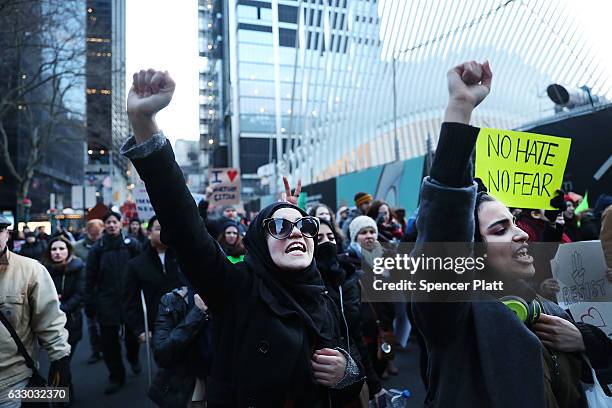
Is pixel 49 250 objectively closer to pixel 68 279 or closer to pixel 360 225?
pixel 68 279

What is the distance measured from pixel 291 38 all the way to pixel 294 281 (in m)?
44.6

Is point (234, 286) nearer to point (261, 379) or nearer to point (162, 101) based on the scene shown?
point (261, 379)

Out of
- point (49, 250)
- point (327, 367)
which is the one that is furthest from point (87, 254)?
point (327, 367)

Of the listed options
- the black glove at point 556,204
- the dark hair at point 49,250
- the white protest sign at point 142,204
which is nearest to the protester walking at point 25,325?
the dark hair at point 49,250

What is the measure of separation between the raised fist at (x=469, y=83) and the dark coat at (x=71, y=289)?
4941 millimetres

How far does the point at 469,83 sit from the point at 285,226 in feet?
3.28

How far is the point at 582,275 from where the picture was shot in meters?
2.50

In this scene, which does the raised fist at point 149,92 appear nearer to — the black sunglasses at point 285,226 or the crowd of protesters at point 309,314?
the crowd of protesters at point 309,314

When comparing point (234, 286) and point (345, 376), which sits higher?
point (234, 286)

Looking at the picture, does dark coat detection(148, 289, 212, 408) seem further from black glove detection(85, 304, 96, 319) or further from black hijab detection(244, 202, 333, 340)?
black glove detection(85, 304, 96, 319)

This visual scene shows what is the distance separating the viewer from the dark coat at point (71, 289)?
16.4ft

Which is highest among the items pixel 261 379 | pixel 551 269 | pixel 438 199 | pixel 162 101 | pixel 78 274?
pixel 162 101

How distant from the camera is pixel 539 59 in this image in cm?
1230

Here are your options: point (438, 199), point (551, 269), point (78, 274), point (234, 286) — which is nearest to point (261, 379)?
point (234, 286)
